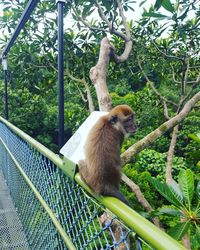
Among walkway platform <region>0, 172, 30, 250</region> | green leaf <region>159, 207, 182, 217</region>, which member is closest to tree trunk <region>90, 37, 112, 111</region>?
walkway platform <region>0, 172, 30, 250</region>

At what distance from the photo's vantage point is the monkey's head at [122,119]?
1.71m

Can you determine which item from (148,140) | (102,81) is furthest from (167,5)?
(148,140)

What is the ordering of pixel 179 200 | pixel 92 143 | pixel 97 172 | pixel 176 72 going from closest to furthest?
pixel 179 200
pixel 97 172
pixel 92 143
pixel 176 72

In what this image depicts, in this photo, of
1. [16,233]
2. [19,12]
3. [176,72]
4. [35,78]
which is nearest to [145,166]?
[176,72]

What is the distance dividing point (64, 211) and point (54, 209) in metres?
0.16

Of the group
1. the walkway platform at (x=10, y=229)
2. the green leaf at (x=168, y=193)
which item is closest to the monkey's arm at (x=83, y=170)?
the green leaf at (x=168, y=193)

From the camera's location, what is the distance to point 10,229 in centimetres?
243

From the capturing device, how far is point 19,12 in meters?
4.06

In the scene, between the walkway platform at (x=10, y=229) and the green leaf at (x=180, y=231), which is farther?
the walkway platform at (x=10, y=229)

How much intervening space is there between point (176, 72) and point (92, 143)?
376 centimetres

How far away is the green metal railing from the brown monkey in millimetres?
74

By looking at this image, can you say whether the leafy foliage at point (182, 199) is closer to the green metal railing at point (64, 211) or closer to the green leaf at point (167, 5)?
the green metal railing at point (64, 211)

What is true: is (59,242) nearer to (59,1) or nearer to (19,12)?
(59,1)

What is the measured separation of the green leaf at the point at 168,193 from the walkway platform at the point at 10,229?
135cm
